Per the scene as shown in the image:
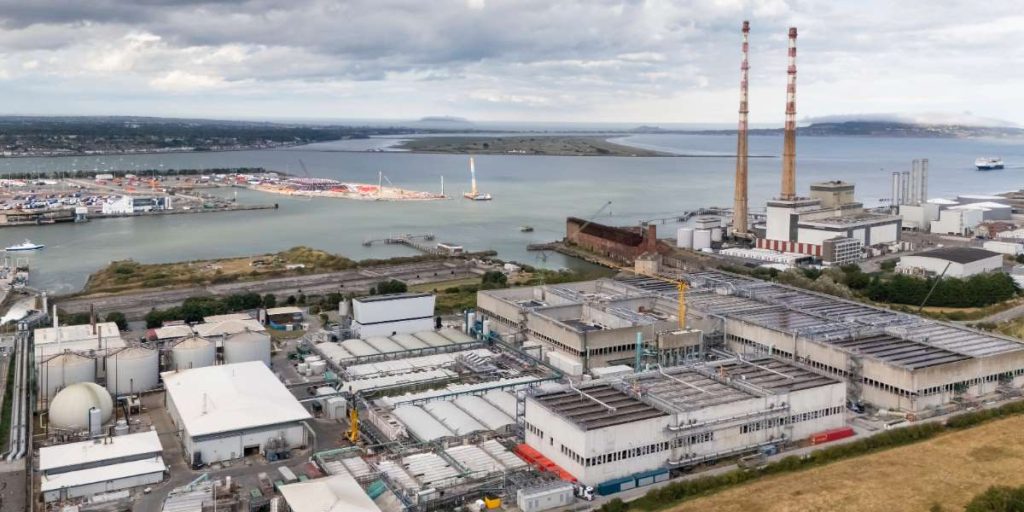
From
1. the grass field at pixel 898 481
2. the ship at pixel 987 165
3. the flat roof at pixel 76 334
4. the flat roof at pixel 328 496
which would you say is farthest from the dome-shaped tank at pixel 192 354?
the ship at pixel 987 165

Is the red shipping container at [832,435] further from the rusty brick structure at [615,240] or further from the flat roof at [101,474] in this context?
the rusty brick structure at [615,240]

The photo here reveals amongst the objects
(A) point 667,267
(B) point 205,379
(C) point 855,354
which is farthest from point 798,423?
(A) point 667,267

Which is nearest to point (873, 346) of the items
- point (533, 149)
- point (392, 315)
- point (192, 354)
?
point (392, 315)

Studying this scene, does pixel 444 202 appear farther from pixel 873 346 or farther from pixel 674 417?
pixel 674 417

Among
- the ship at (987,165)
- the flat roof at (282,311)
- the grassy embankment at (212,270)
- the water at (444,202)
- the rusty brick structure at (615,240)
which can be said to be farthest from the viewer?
the ship at (987,165)

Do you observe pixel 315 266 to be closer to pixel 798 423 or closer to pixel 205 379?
pixel 205 379

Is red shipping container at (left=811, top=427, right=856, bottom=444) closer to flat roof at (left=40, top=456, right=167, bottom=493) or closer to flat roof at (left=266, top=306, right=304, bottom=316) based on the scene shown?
flat roof at (left=40, top=456, right=167, bottom=493)

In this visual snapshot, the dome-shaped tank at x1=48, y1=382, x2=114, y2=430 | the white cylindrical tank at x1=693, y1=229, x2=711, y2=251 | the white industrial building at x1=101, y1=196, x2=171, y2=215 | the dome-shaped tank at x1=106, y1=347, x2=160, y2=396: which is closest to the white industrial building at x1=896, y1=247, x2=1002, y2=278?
the white cylindrical tank at x1=693, y1=229, x2=711, y2=251
